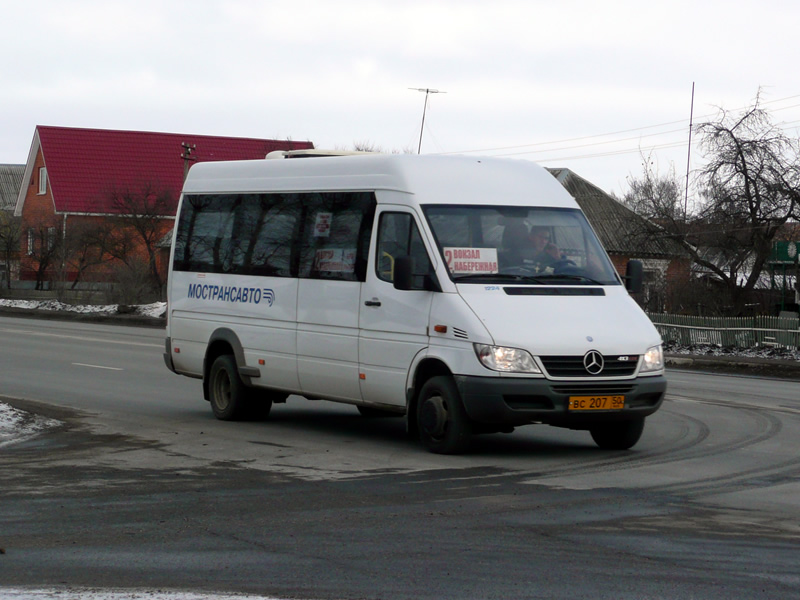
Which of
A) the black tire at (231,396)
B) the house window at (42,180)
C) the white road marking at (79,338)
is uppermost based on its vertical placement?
the house window at (42,180)

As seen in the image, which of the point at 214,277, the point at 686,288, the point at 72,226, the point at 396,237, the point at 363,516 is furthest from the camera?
the point at 72,226

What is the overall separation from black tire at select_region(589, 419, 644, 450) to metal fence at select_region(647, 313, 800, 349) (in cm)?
1963

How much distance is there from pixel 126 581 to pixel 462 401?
487cm

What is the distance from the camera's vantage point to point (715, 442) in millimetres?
12078

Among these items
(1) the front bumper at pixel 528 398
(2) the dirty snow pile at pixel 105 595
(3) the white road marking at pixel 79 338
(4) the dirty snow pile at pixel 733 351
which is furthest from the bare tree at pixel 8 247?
(2) the dirty snow pile at pixel 105 595

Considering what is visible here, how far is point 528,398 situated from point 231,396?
14.3 ft

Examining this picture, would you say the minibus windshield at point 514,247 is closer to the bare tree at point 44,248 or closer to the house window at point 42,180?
the bare tree at point 44,248

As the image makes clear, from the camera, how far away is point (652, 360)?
1079 centimetres

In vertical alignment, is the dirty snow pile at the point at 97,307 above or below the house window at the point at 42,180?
below

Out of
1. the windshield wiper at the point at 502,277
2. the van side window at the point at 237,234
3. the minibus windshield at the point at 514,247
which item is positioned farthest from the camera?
the van side window at the point at 237,234

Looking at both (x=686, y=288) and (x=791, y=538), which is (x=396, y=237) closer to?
(x=791, y=538)

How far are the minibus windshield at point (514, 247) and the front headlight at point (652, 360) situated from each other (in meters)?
0.82

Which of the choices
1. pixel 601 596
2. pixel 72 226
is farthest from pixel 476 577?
pixel 72 226

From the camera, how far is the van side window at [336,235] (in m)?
11.9
